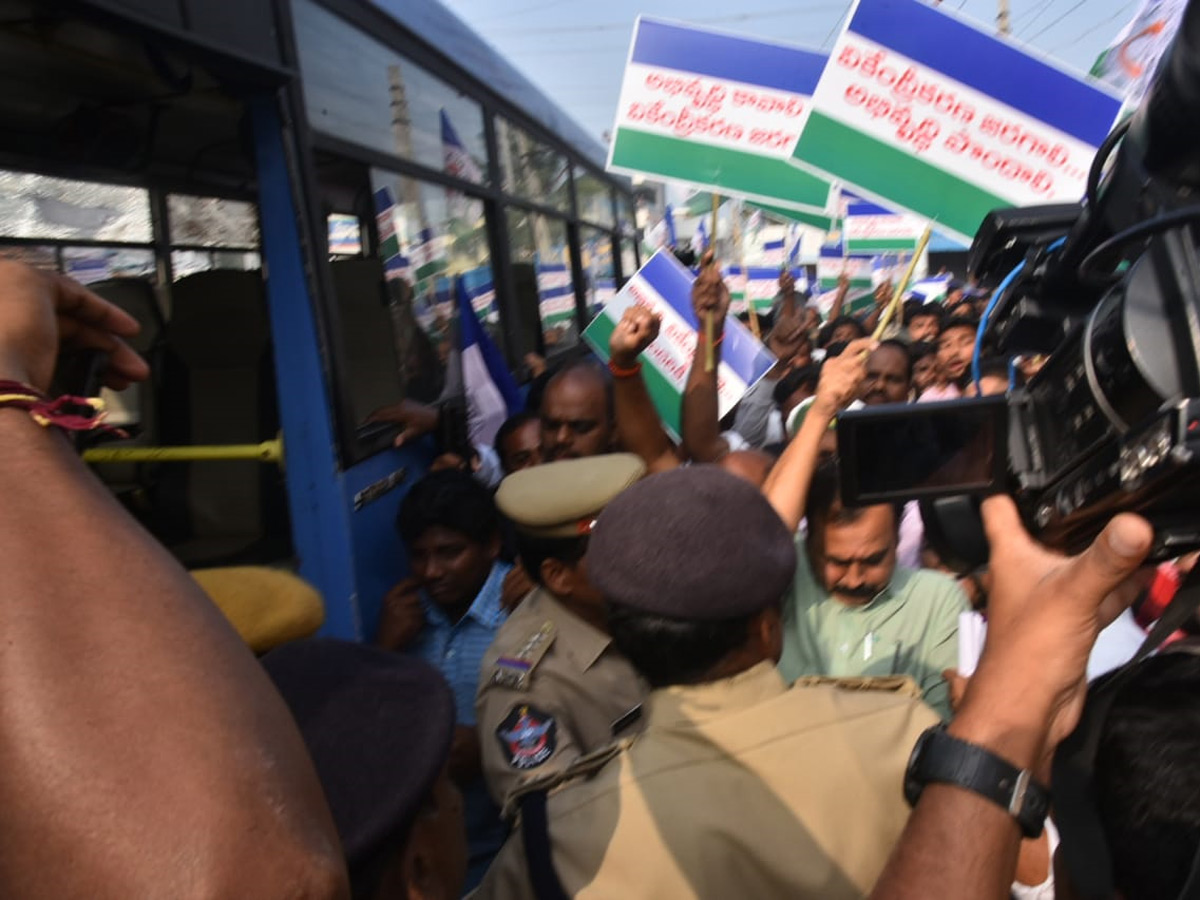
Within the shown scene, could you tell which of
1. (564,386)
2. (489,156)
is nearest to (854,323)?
(489,156)

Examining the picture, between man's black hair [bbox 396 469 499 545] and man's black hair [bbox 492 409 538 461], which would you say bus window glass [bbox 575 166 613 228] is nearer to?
man's black hair [bbox 492 409 538 461]

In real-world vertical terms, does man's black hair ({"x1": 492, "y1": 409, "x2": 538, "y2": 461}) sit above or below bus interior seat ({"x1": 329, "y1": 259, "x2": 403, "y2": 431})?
below

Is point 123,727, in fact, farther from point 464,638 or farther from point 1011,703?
point 464,638

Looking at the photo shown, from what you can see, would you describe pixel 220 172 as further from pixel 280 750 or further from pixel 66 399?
pixel 280 750

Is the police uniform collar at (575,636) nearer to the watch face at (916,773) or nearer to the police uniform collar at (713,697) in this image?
the police uniform collar at (713,697)

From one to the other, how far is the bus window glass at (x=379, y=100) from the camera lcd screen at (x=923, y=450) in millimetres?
1992

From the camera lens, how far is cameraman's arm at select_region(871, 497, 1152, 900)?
0.82m

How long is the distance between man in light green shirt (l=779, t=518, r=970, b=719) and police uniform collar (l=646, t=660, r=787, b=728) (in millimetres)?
798

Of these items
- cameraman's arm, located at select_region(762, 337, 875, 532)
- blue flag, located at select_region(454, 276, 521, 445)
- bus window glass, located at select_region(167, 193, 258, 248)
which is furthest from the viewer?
bus window glass, located at select_region(167, 193, 258, 248)

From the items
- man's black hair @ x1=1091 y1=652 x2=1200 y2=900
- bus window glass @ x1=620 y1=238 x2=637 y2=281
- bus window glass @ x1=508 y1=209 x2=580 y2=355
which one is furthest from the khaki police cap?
bus window glass @ x1=620 y1=238 x2=637 y2=281

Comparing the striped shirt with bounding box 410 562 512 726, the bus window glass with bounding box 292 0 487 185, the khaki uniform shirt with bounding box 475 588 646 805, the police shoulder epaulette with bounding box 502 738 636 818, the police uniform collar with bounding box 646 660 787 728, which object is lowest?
the striped shirt with bounding box 410 562 512 726

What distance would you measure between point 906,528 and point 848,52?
4.45 feet

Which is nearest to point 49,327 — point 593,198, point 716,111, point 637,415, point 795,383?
point 637,415

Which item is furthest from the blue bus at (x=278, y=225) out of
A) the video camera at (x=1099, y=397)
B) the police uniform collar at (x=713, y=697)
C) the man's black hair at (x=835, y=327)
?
the man's black hair at (x=835, y=327)
